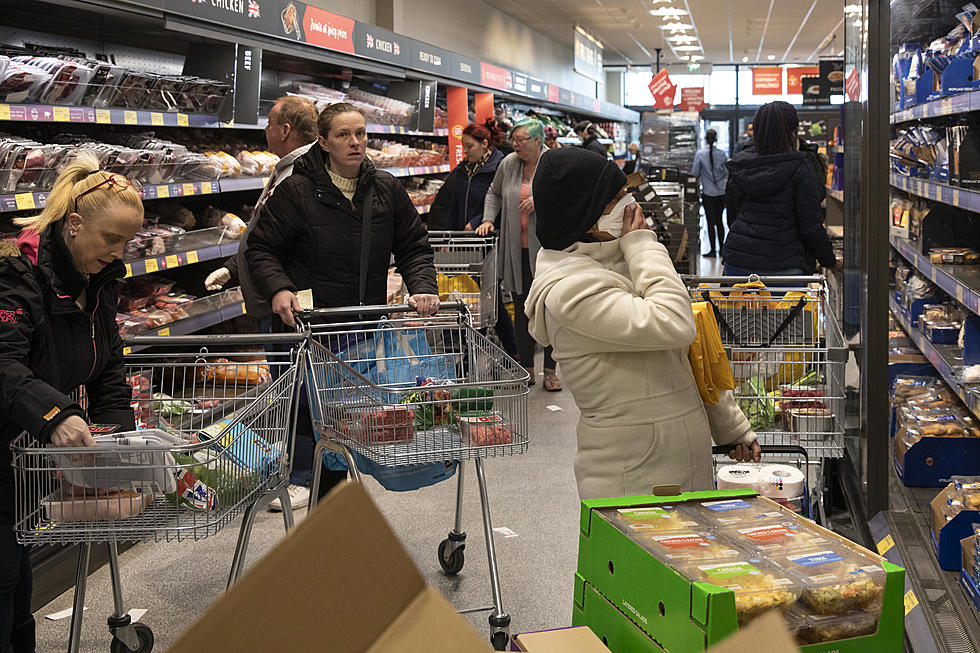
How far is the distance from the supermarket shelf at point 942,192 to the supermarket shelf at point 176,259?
3.13 metres

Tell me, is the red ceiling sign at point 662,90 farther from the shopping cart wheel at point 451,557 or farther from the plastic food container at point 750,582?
the plastic food container at point 750,582

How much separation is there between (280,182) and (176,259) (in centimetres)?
117

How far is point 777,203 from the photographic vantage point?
5.03m

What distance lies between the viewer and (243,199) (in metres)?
6.28

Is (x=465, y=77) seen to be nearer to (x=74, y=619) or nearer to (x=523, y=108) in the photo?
(x=523, y=108)

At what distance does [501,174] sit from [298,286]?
3000 mm

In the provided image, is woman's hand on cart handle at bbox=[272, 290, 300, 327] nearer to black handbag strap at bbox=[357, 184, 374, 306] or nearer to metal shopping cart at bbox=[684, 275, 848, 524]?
black handbag strap at bbox=[357, 184, 374, 306]

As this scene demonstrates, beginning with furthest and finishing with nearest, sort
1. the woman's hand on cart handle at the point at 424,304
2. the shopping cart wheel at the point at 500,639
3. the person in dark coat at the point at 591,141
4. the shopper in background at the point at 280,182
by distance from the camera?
the person in dark coat at the point at 591,141
the shopper in background at the point at 280,182
the woman's hand on cart handle at the point at 424,304
the shopping cart wheel at the point at 500,639

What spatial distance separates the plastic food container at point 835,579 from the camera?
1233mm

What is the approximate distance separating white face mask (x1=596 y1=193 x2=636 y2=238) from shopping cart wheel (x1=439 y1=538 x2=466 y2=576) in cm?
171

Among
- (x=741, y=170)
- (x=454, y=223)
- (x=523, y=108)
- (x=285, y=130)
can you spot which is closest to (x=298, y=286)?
(x=285, y=130)

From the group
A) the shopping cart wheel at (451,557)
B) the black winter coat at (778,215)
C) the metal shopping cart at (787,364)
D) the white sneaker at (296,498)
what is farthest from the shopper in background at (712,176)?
the shopping cart wheel at (451,557)

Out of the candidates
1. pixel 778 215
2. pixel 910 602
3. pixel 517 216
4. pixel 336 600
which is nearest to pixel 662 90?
pixel 517 216

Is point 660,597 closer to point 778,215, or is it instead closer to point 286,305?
point 286,305
